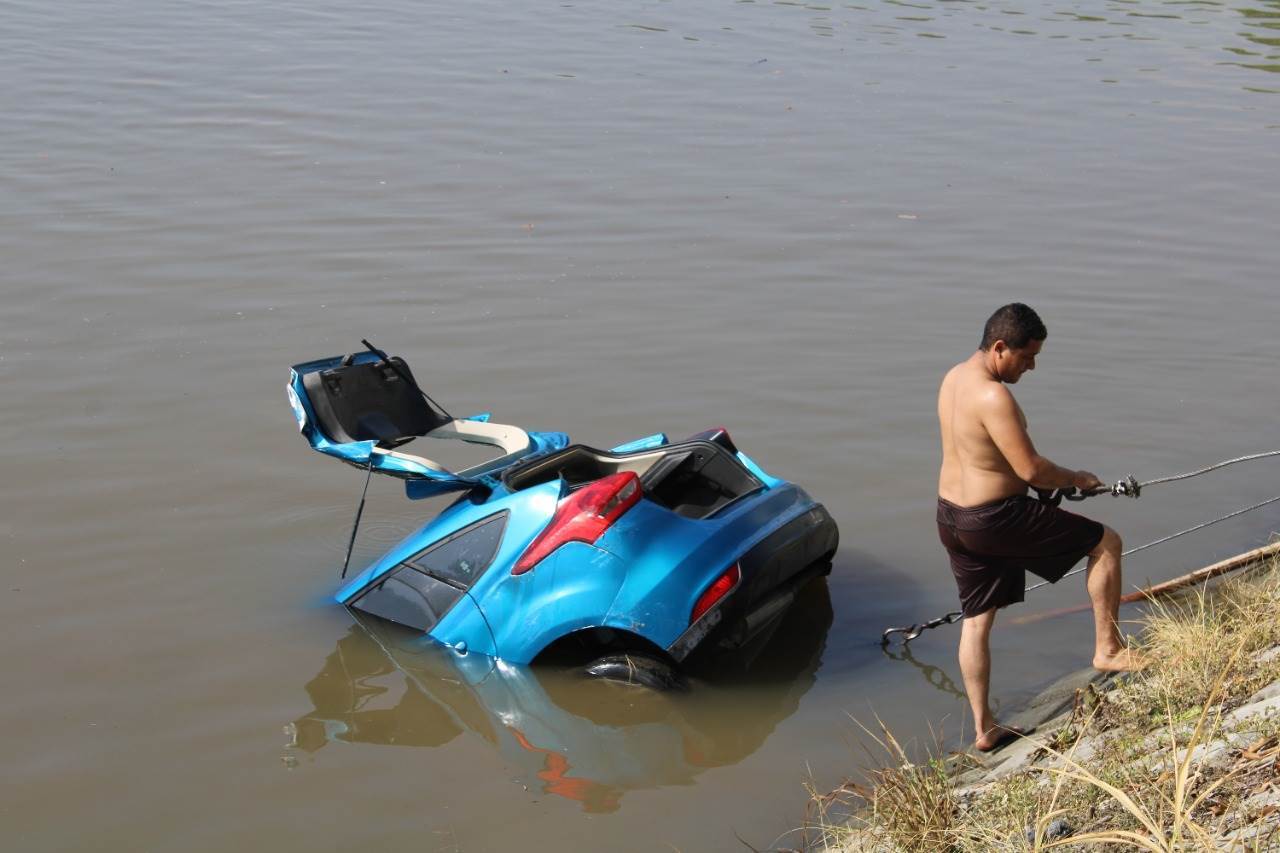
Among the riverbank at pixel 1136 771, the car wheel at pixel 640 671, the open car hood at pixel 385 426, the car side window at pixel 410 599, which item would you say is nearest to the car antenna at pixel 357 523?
the open car hood at pixel 385 426

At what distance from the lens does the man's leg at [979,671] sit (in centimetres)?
→ 571

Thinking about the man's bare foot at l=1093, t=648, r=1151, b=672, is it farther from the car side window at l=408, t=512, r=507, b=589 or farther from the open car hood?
the open car hood

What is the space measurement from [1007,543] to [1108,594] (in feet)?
1.76

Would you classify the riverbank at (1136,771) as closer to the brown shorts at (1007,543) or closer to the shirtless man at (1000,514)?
the shirtless man at (1000,514)

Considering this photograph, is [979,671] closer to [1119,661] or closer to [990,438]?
[1119,661]

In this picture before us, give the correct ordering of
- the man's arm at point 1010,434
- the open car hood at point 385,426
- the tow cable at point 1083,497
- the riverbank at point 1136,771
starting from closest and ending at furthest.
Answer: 1. the riverbank at point 1136,771
2. the man's arm at point 1010,434
3. the tow cable at point 1083,497
4. the open car hood at point 385,426

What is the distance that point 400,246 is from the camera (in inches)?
489

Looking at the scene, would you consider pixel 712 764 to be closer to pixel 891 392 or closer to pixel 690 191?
pixel 891 392

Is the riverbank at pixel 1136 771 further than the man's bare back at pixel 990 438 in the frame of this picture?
No

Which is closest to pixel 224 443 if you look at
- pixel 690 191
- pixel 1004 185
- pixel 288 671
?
pixel 288 671

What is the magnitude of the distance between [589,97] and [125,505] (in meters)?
10.7

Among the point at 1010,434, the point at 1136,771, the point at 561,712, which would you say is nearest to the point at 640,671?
the point at 561,712

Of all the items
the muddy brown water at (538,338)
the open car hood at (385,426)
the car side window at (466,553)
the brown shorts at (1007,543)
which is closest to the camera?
the brown shorts at (1007,543)

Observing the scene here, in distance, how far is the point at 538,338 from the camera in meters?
10.6
